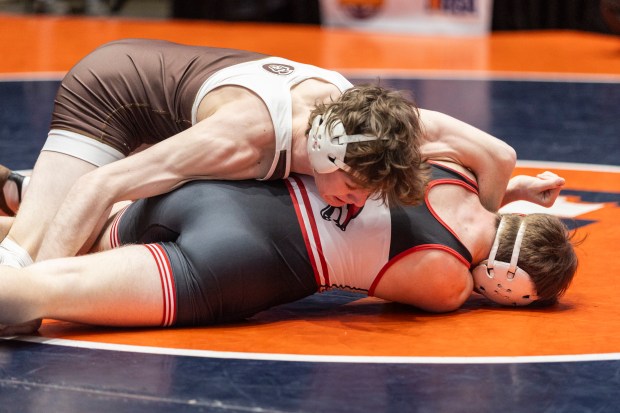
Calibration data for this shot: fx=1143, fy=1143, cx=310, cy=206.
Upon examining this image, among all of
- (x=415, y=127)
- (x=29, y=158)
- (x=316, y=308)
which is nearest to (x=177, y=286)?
(x=316, y=308)

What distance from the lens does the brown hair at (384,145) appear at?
11.3ft

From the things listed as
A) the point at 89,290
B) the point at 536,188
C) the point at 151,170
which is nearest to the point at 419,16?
the point at 536,188

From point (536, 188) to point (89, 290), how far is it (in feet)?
5.78

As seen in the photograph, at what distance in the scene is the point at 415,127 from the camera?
11.7ft

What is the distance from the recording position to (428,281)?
372 cm

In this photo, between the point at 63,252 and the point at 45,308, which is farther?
the point at 63,252

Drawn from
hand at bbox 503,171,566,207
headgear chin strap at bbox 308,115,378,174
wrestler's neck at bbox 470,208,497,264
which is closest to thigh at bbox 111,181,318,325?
headgear chin strap at bbox 308,115,378,174

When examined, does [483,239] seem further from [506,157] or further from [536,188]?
[536,188]

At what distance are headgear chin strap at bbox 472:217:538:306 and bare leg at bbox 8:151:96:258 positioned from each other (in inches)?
55.8

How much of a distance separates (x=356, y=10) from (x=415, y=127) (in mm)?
9174

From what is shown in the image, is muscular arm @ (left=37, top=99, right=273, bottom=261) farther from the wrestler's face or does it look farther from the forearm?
the wrestler's face

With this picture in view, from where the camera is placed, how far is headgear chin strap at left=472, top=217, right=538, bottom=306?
12.4 feet

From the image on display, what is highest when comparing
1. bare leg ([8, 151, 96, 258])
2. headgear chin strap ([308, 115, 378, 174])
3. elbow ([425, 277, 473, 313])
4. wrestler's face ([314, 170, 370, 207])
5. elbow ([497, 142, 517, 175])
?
headgear chin strap ([308, 115, 378, 174])

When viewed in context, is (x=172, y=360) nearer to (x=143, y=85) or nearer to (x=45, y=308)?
(x=45, y=308)
